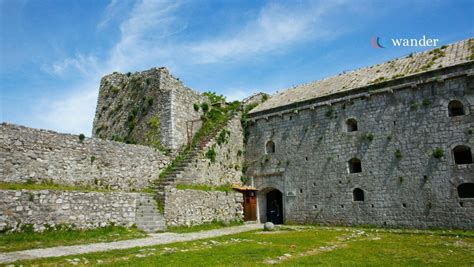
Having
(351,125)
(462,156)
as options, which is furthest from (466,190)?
(351,125)

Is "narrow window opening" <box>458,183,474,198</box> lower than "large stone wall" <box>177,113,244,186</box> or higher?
lower

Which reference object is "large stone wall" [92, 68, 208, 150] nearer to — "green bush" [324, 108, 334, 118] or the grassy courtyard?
"green bush" [324, 108, 334, 118]

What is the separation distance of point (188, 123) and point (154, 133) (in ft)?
8.40

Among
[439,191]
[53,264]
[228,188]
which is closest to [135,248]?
[53,264]

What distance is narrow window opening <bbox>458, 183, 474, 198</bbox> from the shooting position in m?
17.9

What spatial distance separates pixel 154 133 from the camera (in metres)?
25.6

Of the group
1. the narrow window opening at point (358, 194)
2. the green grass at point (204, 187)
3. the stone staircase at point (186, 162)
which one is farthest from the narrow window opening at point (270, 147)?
the narrow window opening at point (358, 194)

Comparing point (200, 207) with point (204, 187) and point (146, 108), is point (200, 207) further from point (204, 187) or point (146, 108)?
point (146, 108)

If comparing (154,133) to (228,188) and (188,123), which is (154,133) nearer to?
(188,123)

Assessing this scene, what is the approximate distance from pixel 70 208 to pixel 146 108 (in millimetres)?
12498

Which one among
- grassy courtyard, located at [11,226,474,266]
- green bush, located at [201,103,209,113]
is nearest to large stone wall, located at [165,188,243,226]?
grassy courtyard, located at [11,226,474,266]

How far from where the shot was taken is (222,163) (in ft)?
81.6

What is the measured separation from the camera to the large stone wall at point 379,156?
1816 centimetres

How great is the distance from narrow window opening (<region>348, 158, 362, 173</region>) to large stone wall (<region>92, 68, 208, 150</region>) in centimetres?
1132
